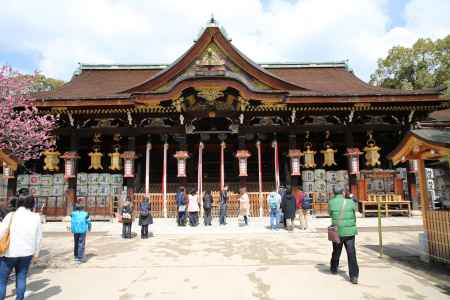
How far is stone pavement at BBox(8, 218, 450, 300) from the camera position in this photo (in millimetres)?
4711

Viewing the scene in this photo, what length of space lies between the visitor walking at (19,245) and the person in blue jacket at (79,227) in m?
2.60

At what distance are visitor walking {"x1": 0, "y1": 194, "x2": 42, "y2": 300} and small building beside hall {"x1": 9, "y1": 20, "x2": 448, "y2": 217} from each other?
9.46 metres

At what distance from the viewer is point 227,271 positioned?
590 centimetres

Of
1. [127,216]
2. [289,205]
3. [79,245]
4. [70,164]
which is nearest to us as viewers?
[79,245]

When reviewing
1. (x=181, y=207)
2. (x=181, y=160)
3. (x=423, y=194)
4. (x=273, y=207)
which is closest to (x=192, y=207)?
(x=181, y=207)

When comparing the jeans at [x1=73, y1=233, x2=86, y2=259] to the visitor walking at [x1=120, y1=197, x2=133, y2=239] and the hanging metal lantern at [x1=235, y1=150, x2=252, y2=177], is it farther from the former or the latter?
the hanging metal lantern at [x1=235, y1=150, x2=252, y2=177]

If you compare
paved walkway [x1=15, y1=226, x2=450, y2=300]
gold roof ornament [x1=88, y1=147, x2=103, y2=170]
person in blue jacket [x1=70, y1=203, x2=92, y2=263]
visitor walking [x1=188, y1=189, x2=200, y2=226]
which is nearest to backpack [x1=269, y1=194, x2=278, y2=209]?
paved walkway [x1=15, y1=226, x2=450, y2=300]

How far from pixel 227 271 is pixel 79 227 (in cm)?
351

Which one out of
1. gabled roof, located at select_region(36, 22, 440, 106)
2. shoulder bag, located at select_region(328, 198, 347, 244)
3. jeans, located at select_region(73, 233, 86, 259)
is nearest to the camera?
shoulder bag, located at select_region(328, 198, 347, 244)

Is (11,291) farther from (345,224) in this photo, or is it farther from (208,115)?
(208,115)

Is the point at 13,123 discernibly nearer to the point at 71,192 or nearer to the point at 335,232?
the point at 71,192

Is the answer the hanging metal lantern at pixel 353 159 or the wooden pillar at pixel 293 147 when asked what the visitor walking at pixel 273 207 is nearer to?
the wooden pillar at pixel 293 147

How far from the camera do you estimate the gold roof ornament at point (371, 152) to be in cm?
1459

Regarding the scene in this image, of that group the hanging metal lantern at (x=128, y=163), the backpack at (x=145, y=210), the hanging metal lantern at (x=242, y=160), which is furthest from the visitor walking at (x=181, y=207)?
the hanging metal lantern at (x=128, y=163)
